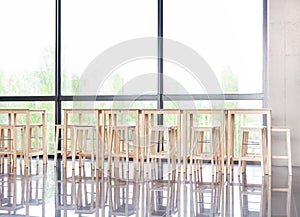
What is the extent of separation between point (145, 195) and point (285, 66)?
9.41 feet

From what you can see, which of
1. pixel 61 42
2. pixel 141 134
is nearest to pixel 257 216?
pixel 141 134

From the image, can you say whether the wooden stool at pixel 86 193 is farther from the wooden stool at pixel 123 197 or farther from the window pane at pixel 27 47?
the window pane at pixel 27 47

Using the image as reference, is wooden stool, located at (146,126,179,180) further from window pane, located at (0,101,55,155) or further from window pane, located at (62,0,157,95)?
window pane, located at (0,101,55,155)

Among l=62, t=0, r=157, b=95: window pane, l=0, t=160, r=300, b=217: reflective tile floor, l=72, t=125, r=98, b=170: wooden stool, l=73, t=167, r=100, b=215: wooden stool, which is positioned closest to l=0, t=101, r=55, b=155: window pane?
l=62, t=0, r=157, b=95: window pane

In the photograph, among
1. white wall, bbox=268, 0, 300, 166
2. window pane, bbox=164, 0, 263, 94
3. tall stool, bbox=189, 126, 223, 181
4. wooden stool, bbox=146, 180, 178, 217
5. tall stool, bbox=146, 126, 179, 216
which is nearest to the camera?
wooden stool, bbox=146, 180, 178, 217

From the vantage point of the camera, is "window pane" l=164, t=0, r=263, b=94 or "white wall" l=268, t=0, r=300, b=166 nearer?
"white wall" l=268, t=0, r=300, b=166

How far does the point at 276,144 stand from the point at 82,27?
3332mm

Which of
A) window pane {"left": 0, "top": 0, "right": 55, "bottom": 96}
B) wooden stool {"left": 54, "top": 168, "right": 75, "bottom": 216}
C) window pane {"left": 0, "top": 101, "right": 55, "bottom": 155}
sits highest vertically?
window pane {"left": 0, "top": 0, "right": 55, "bottom": 96}

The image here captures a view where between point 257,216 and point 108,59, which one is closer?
point 257,216

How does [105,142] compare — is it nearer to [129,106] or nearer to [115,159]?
[115,159]

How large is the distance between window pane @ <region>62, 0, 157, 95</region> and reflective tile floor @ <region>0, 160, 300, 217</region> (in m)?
2.27

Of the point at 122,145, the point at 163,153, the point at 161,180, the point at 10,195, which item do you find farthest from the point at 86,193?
the point at 122,145

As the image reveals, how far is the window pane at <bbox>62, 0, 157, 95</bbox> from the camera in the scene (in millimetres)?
6230

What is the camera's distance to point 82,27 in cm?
645
